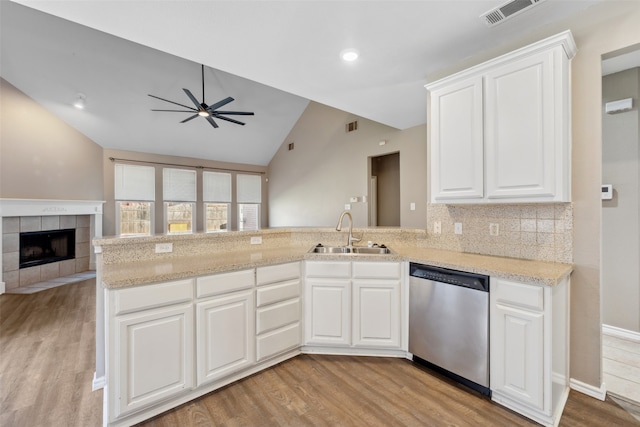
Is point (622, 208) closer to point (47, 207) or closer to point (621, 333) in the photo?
point (621, 333)

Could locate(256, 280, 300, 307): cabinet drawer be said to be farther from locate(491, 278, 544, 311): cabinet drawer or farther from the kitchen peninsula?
locate(491, 278, 544, 311): cabinet drawer

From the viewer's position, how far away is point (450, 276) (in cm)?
199

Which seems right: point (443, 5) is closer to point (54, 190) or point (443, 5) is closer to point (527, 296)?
point (527, 296)

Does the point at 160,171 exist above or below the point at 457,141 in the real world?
above

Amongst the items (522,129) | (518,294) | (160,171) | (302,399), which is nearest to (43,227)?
(160,171)

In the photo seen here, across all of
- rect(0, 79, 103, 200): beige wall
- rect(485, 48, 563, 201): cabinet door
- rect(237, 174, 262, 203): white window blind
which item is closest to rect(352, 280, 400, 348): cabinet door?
rect(485, 48, 563, 201): cabinet door

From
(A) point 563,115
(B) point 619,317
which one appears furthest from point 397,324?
(B) point 619,317

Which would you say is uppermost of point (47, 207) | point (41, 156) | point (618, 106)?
point (41, 156)

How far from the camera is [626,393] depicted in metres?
1.88

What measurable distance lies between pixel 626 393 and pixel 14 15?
24.5 feet

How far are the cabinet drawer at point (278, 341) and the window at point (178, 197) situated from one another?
579 cm

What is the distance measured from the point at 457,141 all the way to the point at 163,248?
101 inches

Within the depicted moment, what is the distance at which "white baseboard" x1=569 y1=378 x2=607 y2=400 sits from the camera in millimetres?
1845

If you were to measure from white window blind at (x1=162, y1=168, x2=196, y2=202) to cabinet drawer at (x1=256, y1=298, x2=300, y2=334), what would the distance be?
19.7ft
